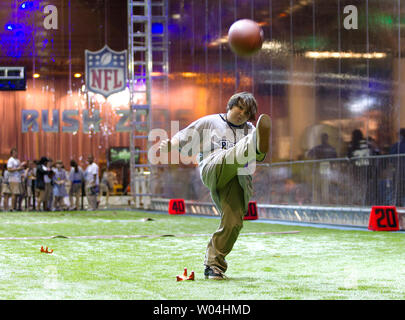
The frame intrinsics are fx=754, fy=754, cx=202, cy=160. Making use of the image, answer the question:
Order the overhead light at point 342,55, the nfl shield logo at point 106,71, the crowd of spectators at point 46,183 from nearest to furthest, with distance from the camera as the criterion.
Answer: the overhead light at point 342,55 → the crowd of spectators at point 46,183 → the nfl shield logo at point 106,71

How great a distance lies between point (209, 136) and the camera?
7.00 meters

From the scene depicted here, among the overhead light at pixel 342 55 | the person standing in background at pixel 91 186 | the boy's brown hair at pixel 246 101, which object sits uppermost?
the overhead light at pixel 342 55

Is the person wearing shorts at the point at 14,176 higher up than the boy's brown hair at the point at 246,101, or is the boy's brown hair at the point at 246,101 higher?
the boy's brown hair at the point at 246,101

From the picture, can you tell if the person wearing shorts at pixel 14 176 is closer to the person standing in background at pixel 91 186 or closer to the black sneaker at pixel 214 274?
the person standing in background at pixel 91 186

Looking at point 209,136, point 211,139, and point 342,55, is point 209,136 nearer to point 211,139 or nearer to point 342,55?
point 211,139

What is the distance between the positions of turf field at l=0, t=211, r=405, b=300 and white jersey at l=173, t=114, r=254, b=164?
3.84ft

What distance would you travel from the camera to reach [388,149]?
14.3m

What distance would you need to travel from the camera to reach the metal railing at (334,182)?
14000 millimetres

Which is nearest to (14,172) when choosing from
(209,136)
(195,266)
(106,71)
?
(106,71)

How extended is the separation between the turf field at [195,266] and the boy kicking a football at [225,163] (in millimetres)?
307

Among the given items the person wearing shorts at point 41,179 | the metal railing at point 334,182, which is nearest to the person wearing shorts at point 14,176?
the person wearing shorts at point 41,179

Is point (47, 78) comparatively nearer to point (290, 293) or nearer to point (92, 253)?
point (92, 253)
